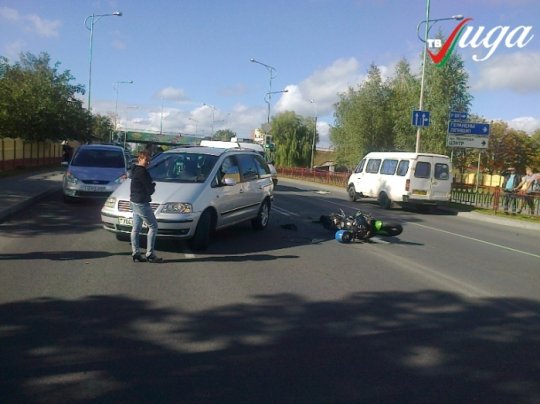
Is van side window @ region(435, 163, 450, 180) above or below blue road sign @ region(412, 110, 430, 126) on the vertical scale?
below

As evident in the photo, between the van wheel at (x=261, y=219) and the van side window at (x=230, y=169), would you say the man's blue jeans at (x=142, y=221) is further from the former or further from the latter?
the van wheel at (x=261, y=219)

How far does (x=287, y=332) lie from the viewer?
547 cm

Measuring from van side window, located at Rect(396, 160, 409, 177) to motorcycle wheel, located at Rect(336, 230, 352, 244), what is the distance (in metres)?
10.2

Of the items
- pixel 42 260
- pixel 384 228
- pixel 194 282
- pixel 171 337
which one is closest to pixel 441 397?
pixel 171 337

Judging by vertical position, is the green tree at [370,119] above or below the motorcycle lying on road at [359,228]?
above

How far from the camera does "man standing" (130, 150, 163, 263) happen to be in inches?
321

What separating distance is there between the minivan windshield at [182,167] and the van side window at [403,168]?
11810 millimetres

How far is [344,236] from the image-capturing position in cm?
1129

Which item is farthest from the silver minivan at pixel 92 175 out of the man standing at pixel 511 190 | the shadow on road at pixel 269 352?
the man standing at pixel 511 190

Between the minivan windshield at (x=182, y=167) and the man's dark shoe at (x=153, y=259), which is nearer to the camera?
the man's dark shoe at (x=153, y=259)

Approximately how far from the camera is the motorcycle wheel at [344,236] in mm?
11273

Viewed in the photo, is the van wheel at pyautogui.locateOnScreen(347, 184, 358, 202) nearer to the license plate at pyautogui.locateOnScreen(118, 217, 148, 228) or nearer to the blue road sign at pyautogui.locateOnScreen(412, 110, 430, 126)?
the blue road sign at pyautogui.locateOnScreen(412, 110, 430, 126)

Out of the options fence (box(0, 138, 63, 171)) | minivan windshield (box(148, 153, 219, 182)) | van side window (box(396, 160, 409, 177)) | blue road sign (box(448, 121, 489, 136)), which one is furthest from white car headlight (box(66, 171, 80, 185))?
blue road sign (box(448, 121, 489, 136))

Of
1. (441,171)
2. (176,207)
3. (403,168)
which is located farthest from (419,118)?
(176,207)
